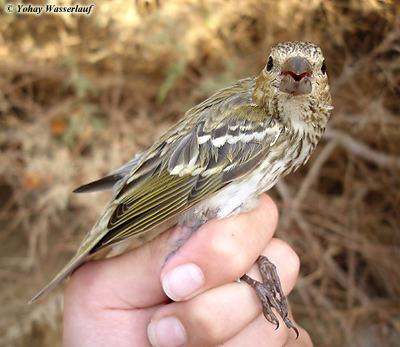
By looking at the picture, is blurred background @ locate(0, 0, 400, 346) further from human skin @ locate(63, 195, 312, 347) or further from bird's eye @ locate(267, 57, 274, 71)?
bird's eye @ locate(267, 57, 274, 71)

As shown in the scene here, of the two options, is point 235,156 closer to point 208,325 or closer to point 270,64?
point 270,64

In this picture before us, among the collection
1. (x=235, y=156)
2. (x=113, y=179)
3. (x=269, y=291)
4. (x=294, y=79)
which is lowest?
(x=269, y=291)

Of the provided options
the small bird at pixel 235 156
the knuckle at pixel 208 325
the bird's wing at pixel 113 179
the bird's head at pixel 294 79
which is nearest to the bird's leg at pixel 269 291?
the small bird at pixel 235 156

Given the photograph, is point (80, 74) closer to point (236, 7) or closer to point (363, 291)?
point (236, 7)

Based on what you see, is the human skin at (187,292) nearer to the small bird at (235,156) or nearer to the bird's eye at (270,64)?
the small bird at (235,156)

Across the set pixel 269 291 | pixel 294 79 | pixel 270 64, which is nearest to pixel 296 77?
pixel 294 79

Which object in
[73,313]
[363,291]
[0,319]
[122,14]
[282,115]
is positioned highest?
[122,14]

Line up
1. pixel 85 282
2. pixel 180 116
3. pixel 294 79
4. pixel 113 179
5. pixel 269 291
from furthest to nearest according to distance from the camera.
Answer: pixel 180 116, pixel 113 179, pixel 85 282, pixel 269 291, pixel 294 79

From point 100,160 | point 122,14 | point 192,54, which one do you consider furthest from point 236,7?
point 100,160
